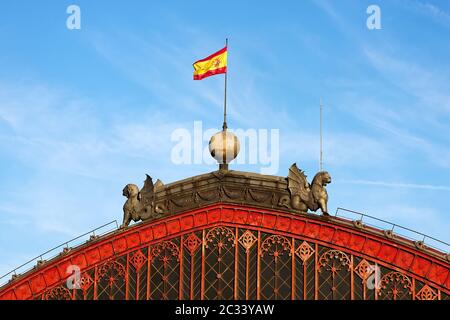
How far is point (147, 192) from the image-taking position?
5462 cm

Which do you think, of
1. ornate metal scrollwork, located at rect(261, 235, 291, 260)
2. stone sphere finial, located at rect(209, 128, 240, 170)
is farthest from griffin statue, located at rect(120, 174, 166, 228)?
ornate metal scrollwork, located at rect(261, 235, 291, 260)

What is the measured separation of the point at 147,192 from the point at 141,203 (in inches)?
24.2

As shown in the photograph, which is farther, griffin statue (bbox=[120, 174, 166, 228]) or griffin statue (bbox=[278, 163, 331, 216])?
griffin statue (bbox=[120, 174, 166, 228])

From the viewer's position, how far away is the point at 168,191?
54406 millimetres

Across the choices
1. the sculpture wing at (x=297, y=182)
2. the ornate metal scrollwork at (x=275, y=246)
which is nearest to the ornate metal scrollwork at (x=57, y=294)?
the ornate metal scrollwork at (x=275, y=246)

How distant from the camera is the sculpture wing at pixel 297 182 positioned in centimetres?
5294

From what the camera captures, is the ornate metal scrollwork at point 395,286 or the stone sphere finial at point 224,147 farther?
the stone sphere finial at point 224,147

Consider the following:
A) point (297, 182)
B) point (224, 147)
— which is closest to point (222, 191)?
point (224, 147)

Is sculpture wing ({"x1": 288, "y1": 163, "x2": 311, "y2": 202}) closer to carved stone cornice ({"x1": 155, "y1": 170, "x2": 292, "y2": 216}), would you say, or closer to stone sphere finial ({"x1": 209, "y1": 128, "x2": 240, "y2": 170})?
carved stone cornice ({"x1": 155, "y1": 170, "x2": 292, "y2": 216})

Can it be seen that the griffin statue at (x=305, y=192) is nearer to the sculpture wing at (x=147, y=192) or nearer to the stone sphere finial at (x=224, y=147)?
the stone sphere finial at (x=224, y=147)

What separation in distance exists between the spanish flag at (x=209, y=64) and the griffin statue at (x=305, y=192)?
23.3ft

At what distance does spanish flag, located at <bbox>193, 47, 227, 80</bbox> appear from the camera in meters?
56.5
